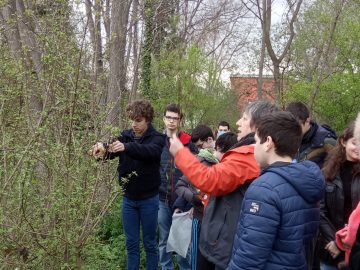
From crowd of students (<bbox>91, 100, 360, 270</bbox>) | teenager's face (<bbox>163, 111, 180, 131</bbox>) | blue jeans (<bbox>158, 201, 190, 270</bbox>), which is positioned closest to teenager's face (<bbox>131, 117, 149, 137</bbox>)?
crowd of students (<bbox>91, 100, 360, 270</bbox>)

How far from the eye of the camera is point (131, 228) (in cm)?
430

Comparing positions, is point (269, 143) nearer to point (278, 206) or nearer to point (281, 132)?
point (281, 132)

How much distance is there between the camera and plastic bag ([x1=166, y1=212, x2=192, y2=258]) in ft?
14.0

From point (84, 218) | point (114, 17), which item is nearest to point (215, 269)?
point (84, 218)

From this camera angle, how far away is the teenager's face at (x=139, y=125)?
13.7ft

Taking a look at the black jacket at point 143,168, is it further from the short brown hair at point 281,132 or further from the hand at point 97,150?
the short brown hair at point 281,132

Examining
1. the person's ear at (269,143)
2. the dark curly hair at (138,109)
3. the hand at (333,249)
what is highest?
the dark curly hair at (138,109)

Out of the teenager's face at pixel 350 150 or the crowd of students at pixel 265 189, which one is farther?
the teenager's face at pixel 350 150

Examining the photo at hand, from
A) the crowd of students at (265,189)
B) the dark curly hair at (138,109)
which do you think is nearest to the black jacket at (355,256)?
the crowd of students at (265,189)

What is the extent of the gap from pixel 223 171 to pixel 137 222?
205 cm

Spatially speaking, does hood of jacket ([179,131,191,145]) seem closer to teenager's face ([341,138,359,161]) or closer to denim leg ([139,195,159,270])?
denim leg ([139,195,159,270])

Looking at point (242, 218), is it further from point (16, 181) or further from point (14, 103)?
point (14, 103)

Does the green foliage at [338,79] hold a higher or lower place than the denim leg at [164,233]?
higher

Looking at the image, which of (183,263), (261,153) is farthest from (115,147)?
(183,263)
